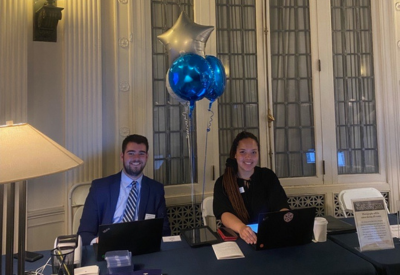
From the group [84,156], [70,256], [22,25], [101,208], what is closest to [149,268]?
[70,256]

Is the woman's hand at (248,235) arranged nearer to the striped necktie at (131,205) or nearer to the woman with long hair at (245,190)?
the woman with long hair at (245,190)

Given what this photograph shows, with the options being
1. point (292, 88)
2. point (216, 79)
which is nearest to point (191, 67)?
point (216, 79)

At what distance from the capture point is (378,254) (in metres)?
1.69

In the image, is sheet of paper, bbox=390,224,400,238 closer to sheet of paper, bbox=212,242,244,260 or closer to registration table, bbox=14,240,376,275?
registration table, bbox=14,240,376,275

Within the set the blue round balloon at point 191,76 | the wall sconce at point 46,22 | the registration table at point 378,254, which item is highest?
the wall sconce at point 46,22

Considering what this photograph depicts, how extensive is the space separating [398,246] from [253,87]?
191 cm

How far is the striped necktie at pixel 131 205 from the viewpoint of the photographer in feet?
7.70

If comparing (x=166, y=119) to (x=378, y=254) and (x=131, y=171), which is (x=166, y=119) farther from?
(x=378, y=254)

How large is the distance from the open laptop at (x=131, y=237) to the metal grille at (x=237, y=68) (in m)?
1.59

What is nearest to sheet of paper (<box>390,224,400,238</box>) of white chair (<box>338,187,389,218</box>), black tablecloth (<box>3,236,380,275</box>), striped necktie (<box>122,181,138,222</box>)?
black tablecloth (<box>3,236,380,275</box>)

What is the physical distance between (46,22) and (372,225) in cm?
254

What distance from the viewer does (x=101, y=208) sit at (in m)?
2.35

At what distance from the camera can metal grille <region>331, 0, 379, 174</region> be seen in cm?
344

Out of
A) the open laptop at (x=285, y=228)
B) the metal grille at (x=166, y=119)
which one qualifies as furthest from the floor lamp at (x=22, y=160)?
the metal grille at (x=166, y=119)
